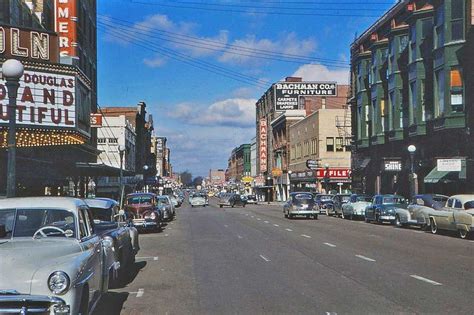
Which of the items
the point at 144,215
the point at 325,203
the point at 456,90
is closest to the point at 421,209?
the point at 456,90

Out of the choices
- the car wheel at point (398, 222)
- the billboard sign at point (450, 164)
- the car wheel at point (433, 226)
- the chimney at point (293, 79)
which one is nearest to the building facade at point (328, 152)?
the chimney at point (293, 79)

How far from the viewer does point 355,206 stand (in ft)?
126

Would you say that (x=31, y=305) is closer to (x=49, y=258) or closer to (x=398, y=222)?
(x=49, y=258)

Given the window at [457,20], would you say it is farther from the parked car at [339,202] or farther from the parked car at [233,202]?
the parked car at [233,202]

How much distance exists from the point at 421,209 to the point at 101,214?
18176 mm

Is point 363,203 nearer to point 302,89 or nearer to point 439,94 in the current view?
point 439,94

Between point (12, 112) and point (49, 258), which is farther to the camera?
point (12, 112)

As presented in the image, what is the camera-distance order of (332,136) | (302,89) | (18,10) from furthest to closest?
(302,89), (332,136), (18,10)

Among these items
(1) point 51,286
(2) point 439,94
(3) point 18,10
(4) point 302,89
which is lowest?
(1) point 51,286

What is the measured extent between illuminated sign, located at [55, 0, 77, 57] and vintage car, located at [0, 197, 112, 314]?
82.5 feet

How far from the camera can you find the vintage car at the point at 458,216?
873 inches

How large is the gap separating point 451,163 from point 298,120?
63.6 meters

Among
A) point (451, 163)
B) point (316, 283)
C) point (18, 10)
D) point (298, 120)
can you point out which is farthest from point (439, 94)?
point (298, 120)

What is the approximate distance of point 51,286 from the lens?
622 cm
